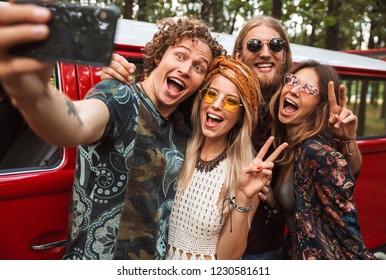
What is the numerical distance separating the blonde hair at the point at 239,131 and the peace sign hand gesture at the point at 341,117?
1.26ft

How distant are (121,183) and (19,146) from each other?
110 centimetres

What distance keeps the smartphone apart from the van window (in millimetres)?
1152

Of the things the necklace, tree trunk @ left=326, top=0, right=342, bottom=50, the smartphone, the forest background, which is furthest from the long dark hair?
tree trunk @ left=326, top=0, right=342, bottom=50

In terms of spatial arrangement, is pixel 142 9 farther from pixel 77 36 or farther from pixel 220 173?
pixel 77 36

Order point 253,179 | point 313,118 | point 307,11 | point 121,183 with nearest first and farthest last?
point 121,183
point 253,179
point 313,118
point 307,11

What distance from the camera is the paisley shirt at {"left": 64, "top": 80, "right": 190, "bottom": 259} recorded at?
4.80 ft

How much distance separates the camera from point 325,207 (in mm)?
1796

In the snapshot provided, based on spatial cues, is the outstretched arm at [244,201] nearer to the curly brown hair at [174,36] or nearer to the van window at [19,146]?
the curly brown hair at [174,36]

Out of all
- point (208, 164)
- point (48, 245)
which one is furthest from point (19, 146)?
point (208, 164)

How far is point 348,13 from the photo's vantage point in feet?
28.0

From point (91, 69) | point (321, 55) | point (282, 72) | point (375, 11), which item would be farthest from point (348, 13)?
point (91, 69)

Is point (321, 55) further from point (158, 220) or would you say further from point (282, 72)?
point (158, 220)

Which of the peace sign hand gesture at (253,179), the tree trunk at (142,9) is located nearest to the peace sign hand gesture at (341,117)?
the peace sign hand gesture at (253,179)
